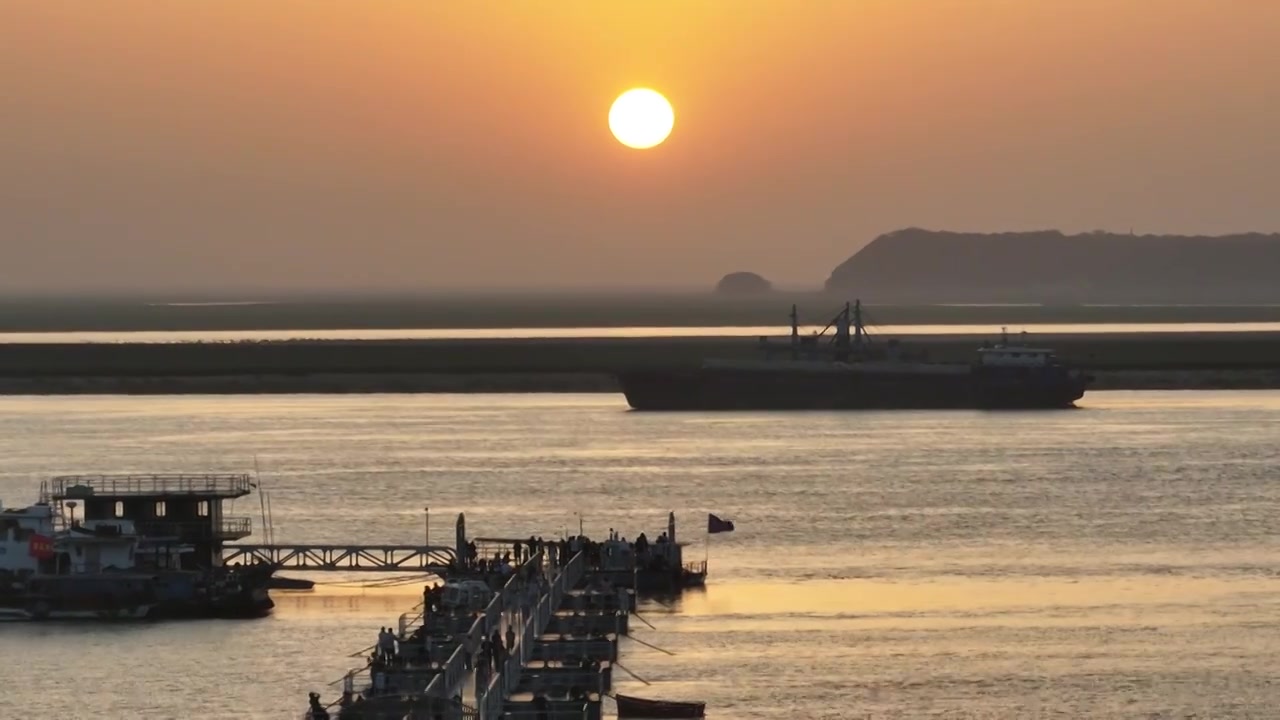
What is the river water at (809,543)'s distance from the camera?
4553 centimetres

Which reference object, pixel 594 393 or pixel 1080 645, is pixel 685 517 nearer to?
pixel 1080 645

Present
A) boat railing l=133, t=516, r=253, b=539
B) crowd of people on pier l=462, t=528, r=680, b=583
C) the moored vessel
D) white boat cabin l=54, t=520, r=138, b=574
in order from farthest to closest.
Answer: boat railing l=133, t=516, r=253, b=539 → crowd of people on pier l=462, t=528, r=680, b=583 → white boat cabin l=54, t=520, r=138, b=574 → the moored vessel

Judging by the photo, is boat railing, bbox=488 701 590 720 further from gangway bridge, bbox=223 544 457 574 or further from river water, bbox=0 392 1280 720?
gangway bridge, bbox=223 544 457 574

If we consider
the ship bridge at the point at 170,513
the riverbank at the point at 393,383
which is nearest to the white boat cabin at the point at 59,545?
the ship bridge at the point at 170,513

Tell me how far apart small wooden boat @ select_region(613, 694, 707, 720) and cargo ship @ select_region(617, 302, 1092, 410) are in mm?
98828

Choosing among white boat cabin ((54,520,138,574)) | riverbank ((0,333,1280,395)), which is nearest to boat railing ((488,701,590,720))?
white boat cabin ((54,520,138,574))

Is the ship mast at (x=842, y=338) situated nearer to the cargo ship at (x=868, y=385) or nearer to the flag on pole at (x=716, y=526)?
the cargo ship at (x=868, y=385)

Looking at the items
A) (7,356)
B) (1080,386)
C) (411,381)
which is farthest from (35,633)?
(7,356)

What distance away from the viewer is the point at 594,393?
159875mm

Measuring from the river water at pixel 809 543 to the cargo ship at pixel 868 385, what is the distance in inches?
351

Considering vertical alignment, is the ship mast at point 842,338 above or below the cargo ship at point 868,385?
above

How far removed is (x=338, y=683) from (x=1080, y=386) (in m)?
104

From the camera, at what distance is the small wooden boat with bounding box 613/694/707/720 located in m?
42.8

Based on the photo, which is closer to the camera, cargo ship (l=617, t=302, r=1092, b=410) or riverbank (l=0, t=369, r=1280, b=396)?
cargo ship (l=617, t=302, r=1092, b=410)
